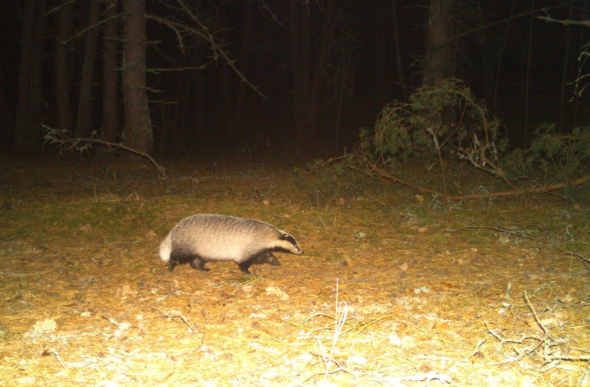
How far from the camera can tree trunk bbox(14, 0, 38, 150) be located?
755 inches

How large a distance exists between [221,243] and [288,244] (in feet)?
2.56

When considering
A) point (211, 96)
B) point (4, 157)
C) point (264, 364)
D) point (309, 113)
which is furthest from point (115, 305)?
point (211, 96)

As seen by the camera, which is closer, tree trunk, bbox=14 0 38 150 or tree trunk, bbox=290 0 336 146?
tree trunk, bbox=14 0 38 150

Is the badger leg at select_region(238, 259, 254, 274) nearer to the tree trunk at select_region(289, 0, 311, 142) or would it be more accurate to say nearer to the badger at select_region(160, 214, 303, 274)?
the badger at select_region(160, 214, 303, 274)

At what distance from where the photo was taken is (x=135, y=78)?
10.2 metres

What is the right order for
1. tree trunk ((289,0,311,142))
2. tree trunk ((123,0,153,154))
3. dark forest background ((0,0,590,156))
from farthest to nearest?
tree trunk ((289,0,311,142))
dark forest background ((0,0,590,156))
tree trunk ((123,0,153,154))

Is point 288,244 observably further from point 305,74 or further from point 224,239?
point 305,74

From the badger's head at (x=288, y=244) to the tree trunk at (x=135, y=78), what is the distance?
561cm

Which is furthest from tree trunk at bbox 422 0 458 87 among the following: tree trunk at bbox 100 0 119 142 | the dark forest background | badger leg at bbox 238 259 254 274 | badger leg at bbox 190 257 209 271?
tree trunk at bbox 100 0 119 142

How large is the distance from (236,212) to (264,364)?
4.23 metres

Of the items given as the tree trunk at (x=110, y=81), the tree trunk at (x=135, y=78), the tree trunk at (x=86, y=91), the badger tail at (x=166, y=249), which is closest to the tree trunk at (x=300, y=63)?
the tree trunk at (x=86, y=91)

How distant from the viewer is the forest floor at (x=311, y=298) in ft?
11.3

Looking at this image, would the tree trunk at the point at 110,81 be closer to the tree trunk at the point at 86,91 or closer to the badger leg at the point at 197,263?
the tree trunk at the point at 86,91

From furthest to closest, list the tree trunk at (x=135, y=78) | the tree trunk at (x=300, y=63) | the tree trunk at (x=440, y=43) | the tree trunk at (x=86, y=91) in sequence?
the tree trunk at (x=300, y=63)
the tree trunk at (x=86, y=91)
the tree trunk at (x=440, y=43)
the tree trunk at (x=135, y=78)
